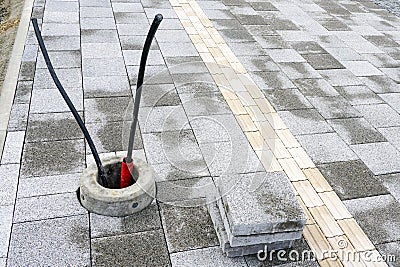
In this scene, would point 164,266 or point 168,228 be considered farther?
point 168,228

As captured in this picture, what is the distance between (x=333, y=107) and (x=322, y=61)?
1.44 metres

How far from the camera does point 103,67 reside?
5805 mm

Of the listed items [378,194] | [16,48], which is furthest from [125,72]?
[378,194]

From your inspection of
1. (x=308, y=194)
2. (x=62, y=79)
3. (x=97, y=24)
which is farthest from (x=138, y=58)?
(x=308, y=194)

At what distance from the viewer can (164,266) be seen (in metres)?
3.21

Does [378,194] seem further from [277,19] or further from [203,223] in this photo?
[277,19]

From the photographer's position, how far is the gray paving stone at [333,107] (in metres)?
5.34

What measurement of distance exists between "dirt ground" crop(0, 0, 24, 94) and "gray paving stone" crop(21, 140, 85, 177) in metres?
1.85

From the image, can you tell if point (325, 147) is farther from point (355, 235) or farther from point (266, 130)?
point (355, 235)

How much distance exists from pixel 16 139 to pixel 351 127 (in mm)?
3975

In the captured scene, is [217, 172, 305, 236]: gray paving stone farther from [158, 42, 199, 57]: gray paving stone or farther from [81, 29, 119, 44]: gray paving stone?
[81, 29, 119, 44]: gray paving stone

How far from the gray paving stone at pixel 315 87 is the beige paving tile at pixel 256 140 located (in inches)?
54.1

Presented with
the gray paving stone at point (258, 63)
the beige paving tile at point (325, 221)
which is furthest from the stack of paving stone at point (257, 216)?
the gray paving stone at point (258, 63)

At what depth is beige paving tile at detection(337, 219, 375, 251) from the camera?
11.6 ft
